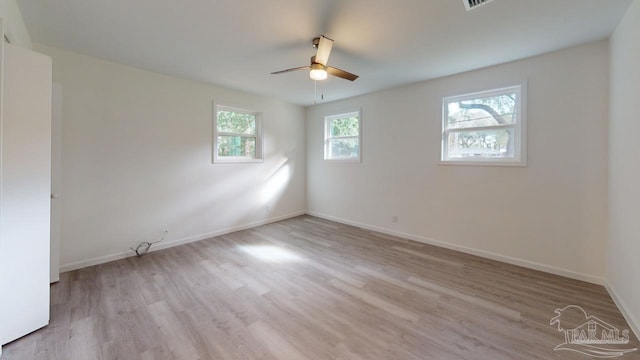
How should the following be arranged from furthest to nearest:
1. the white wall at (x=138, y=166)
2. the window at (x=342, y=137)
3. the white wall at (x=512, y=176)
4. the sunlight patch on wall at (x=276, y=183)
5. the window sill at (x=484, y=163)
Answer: the sunlight patch on wall at (x=276, y=183) < the window at (x=342, y=137) < the window sill at (x=484, y=163) < the white wall at (x=138, y=166) < the white wall at (x=512, y=176)

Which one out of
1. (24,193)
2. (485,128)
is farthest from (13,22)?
(485,128)

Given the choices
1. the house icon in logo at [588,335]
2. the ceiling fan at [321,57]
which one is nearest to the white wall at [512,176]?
the house icon in logo at [588,335]

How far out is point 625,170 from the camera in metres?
2.09

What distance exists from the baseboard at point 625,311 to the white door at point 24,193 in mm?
4555

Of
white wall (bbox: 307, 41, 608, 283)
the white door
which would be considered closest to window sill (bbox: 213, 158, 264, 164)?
white wall (bbox: 307, 41, 608, 283)

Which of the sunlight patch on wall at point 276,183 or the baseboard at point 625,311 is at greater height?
the sunlight patch on wall at point 276,183

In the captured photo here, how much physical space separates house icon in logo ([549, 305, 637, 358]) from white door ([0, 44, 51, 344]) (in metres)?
3.89

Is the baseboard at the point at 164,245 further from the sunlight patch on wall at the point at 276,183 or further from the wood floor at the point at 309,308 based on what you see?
the sunlight patch on wall at the point at 276,183

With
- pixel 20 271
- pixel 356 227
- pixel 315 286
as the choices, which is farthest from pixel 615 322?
pixel 20 271

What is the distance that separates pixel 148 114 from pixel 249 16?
89.6 inches

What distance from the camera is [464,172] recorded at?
11.4 feet

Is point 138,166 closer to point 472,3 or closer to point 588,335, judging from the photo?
point 472,3

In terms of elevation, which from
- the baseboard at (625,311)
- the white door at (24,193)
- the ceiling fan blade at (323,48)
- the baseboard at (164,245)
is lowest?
the baseboard at (625,311)

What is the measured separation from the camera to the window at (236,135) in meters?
4.30
